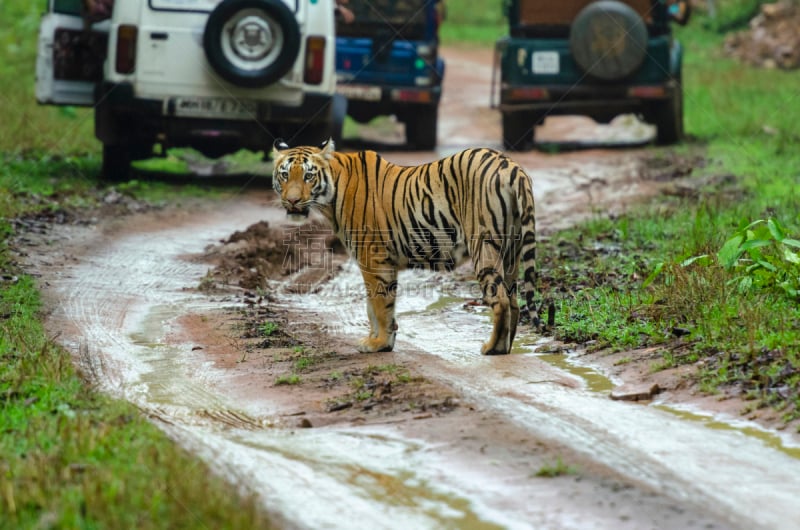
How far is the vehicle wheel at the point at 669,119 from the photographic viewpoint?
16109 mm

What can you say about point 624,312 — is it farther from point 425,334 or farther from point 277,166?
point 277,166

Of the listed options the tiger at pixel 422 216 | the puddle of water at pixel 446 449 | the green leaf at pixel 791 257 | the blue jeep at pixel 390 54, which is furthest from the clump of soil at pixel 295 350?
the blue jeep at pixel 390 54

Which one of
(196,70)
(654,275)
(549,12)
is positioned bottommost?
(654,275)

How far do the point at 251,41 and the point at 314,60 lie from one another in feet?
2.49

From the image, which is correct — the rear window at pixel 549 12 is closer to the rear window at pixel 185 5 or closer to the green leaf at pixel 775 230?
the rear window at pixel 185 5

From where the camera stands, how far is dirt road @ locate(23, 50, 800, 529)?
4.46m

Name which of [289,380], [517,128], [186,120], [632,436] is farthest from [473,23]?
[632,436]

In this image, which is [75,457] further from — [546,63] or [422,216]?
[546,63]

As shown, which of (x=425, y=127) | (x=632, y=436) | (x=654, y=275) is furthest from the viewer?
(x=425, y=127)

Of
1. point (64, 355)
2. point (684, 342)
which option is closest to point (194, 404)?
point (64, 355)

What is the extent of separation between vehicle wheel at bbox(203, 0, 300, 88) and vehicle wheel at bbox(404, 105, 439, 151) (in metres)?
5.13

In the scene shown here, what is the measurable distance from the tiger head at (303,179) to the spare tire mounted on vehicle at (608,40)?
8.57 m

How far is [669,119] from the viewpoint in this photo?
1625 cm

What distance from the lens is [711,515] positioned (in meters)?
4.29
